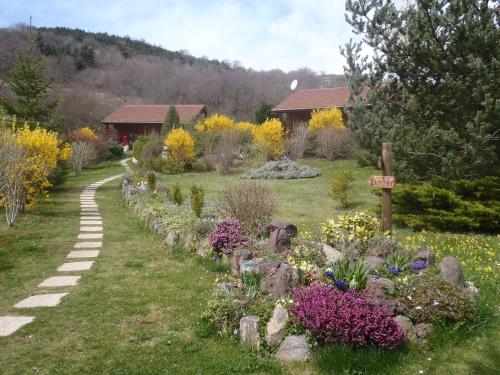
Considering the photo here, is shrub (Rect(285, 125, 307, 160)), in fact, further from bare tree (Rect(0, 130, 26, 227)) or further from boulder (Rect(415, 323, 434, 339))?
boulder (Rect(415, 323, 434, 339))

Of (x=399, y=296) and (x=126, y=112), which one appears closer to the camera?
(x=399, y=296)

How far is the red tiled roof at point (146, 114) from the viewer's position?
4647 cm

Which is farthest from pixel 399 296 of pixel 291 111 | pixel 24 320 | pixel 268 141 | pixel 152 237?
pixel 291 111

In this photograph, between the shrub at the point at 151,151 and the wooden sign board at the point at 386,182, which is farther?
the shrub at the point at 151,151

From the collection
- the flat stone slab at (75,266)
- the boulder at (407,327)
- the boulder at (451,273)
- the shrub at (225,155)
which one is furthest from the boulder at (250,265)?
the shrub at (225,155)

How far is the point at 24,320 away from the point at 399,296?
4.07m

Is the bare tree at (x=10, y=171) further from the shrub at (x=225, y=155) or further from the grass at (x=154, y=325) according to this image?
the shrub at (x=225, y=155)

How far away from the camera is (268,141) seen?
23859 mm

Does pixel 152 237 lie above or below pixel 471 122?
below

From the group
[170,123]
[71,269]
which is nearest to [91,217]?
[71,269]

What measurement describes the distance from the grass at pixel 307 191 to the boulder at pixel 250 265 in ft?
11.5

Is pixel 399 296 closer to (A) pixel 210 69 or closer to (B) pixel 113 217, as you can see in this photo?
(B) pixel 113 217

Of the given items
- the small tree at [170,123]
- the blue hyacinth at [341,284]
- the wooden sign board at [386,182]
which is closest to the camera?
the blue hyacinth at [341,284]

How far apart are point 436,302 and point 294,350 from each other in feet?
4.75
